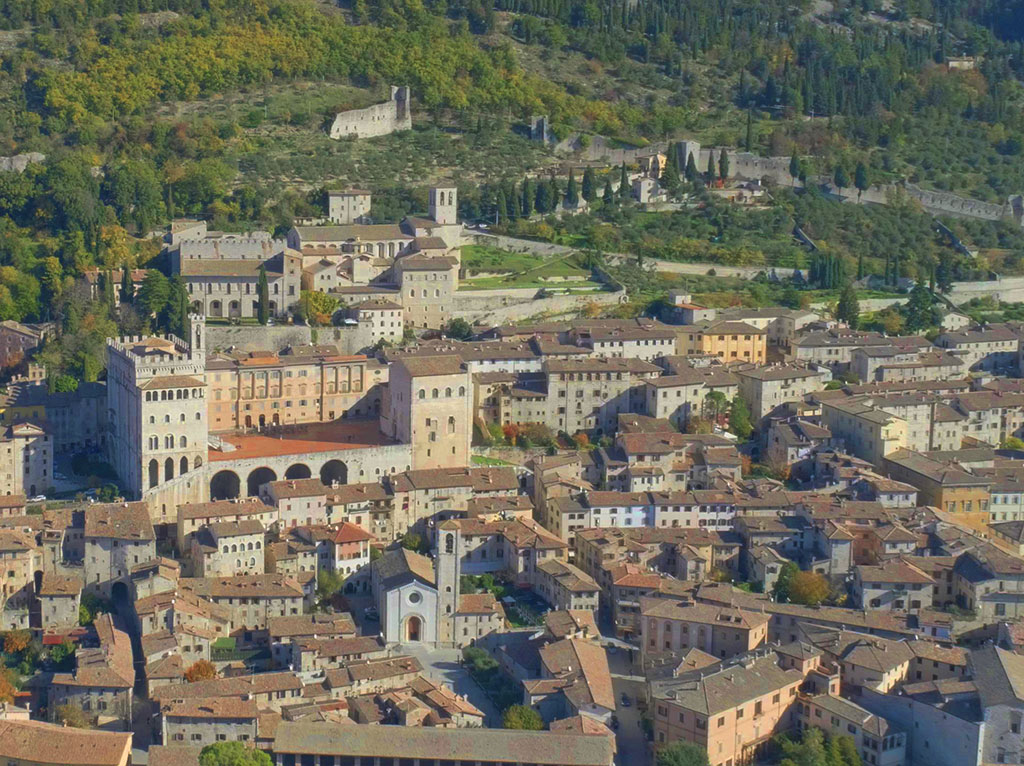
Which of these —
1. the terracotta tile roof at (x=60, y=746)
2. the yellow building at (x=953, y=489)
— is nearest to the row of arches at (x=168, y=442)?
the terracotta tile roof at (x=60, y=746)

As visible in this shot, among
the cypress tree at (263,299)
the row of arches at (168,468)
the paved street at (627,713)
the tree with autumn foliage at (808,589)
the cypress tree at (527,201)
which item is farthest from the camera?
the cypress tree at (527,201)

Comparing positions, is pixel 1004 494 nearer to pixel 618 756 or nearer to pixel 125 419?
pixel 618 756

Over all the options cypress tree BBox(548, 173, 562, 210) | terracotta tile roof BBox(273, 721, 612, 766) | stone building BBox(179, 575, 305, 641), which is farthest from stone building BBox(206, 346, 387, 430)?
cypress tree BBox(548, 173, 562, 210)

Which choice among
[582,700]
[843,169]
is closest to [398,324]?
[582,700]

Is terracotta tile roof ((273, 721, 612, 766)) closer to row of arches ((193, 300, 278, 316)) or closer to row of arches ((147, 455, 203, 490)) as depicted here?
row of arches ((147, 455, 203, 490))

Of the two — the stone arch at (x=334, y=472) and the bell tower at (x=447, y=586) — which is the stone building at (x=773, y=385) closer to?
the stone arch at (x=334, y=472)

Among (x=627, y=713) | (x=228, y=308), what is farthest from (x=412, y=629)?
(x=228, y=308)

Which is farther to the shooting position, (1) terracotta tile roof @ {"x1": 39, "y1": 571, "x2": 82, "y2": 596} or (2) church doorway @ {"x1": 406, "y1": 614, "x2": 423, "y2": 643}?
(2) church doorway @ {"x1": 406, "y1": 614, "x2": 423, "y2": 643}
